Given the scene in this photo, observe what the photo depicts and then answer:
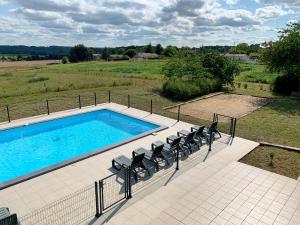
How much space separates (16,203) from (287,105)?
18382 millimetres

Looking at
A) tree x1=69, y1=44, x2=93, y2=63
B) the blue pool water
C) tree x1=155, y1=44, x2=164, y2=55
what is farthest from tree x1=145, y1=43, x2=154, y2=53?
the blue pool water

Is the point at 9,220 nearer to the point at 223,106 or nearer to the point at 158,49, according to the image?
Result: the point at 223,106

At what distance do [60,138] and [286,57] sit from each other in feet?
64.3

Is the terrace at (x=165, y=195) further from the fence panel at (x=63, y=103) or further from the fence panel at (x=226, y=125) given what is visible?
the fence panel at (x=63, y=103)

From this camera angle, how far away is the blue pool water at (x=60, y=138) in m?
10.4

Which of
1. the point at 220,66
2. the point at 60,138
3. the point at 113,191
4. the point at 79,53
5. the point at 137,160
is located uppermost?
the point at 79,53

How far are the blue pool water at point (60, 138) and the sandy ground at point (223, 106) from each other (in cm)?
405

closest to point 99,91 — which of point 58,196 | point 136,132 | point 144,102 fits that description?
point 144,102

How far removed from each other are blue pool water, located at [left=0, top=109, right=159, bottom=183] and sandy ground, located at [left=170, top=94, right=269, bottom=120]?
405 cm

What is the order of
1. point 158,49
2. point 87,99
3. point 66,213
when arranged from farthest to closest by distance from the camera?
point 158,49 < point 87,99 < point 66,213

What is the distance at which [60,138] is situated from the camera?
512 inches

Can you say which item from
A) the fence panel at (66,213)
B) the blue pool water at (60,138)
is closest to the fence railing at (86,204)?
the fence panel at (66,213)

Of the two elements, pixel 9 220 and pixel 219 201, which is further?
pixel 219 201

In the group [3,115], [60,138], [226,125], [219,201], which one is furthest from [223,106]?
[3,115]
